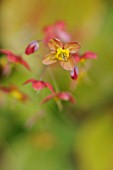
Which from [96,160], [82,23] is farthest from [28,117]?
[82,23]

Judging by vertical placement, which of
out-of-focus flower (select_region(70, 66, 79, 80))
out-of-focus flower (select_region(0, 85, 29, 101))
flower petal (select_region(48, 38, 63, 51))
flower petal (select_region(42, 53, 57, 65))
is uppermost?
out-of-focus flower (select_region(0, 85, 29, 101))

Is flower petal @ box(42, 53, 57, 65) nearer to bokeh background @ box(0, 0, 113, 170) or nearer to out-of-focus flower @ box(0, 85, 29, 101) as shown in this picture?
out-of-focus flower @ box(0, 85, 29, 101)

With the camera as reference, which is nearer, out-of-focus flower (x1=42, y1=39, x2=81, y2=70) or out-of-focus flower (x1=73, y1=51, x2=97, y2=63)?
out-of-focus flower (x1=42, y1=39, x2=81, y2=70)

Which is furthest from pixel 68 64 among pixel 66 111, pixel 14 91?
pixel 66 111

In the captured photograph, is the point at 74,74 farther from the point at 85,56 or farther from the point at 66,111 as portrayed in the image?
the point at 66,111

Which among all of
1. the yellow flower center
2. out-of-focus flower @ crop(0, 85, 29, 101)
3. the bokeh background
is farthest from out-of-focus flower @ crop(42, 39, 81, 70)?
the bokeh background

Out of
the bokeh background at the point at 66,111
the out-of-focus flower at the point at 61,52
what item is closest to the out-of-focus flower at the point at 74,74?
the out-of-focus flower at the point at 61,52

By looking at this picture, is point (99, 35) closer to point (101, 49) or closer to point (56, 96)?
point (101, 49)
